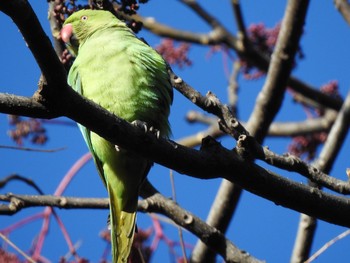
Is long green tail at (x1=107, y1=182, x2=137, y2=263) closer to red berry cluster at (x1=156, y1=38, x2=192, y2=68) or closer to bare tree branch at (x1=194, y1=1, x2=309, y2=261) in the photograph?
bare tree branch at (x1=194, y1=1, x2=309, y2=261)

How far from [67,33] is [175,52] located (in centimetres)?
204

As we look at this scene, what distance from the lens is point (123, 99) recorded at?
2928 mm

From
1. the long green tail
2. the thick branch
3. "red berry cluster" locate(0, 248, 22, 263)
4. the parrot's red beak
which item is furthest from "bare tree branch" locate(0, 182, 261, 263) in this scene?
the parrot's red beak

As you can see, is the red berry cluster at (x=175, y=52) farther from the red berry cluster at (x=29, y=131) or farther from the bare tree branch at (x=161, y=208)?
the bare tree branch at (x=161, y=208)

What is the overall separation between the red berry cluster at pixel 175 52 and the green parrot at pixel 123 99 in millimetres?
2239

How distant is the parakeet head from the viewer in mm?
3752

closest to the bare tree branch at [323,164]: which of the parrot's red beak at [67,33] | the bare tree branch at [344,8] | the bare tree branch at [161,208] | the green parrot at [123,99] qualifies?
the bare tree branch at [161,208]

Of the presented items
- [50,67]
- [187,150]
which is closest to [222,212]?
[187,150]

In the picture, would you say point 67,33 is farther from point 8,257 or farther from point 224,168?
point 224,168

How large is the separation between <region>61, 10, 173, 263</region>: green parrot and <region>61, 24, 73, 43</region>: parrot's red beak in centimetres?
31

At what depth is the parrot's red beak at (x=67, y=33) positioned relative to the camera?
11.6 feet

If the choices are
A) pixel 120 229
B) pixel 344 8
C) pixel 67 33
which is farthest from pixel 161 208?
pixel 344 8

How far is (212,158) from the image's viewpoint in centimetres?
209

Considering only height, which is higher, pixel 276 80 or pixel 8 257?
pixel 276 80
